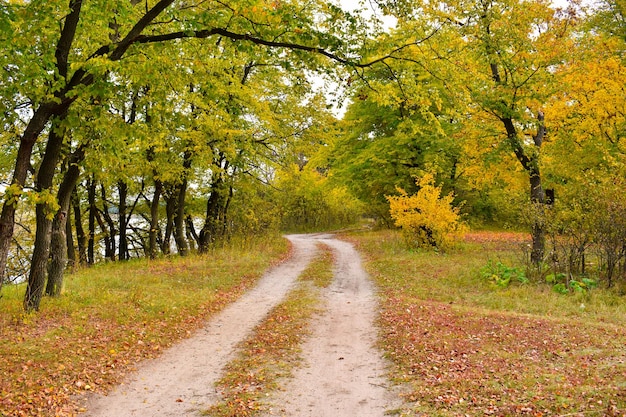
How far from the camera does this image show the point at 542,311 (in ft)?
35.8

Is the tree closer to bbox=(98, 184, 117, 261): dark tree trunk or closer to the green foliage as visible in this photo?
bbox=(98, 184, 117, 261): dark tree trunk

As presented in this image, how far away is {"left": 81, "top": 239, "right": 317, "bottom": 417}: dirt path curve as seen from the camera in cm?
599

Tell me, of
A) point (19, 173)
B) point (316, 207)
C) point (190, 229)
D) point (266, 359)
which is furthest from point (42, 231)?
point (316, 207)

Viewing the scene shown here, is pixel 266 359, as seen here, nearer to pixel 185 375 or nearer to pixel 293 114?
pixel 185 375

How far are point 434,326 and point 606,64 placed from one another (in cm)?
1260

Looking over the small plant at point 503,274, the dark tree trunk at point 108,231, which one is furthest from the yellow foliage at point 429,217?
the dark tree trunk at point 108,231

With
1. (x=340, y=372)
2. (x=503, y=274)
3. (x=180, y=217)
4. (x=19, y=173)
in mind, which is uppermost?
(x=19, y=173)

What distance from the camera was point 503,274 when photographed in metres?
13.8

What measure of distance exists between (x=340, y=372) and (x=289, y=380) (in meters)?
0.81

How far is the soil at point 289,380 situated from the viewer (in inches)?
235

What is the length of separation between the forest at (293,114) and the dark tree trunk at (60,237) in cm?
5

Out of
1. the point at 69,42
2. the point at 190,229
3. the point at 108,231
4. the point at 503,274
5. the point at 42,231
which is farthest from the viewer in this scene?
the point at 190,229

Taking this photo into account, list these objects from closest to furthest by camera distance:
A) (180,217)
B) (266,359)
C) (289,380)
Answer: (289,380) < (266,359) < (180,217)

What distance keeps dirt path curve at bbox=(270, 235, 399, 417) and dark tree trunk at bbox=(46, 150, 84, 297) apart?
5.87 m
